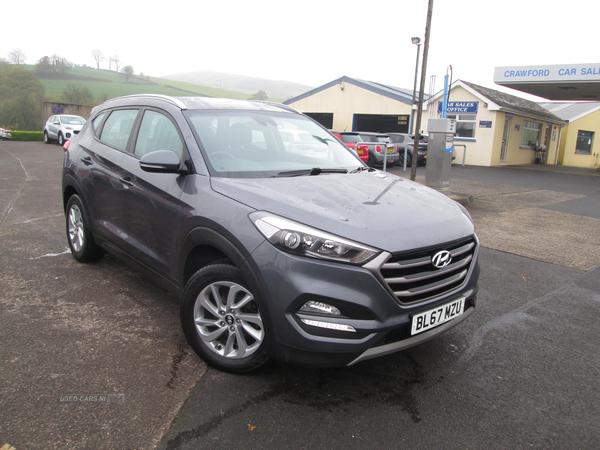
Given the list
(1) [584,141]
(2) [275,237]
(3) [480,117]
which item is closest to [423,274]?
(2) [275,237]

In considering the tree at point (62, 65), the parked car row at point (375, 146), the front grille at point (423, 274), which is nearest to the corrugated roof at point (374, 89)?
the parked car row at point (375, 146)

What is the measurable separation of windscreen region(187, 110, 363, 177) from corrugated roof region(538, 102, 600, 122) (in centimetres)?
3348

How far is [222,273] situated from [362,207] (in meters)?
0.91

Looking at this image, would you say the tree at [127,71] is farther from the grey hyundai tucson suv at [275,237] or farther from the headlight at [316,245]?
the headlight at [316,245]

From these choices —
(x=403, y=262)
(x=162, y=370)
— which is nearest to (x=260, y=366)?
(x=162, y=370)

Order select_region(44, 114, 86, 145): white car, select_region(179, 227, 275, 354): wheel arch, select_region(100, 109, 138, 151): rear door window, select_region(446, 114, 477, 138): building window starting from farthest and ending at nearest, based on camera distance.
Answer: select_region(44, 114, 86, 145): white car < select_region(446, 114, 477, 138): building window < select_region(100, 109, 138, 151): rear door window < select_region(179, 227, 275, 354): wheel arch

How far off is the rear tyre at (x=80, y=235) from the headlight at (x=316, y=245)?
280 cm

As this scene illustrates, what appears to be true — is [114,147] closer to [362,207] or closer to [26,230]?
[362,207]

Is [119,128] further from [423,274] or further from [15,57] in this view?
[15,57]

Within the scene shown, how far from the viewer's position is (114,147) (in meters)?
3.97

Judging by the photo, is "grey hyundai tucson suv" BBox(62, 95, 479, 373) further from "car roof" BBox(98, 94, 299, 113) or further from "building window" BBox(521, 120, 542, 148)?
"building window" BBox(521, 120, 542, 148)

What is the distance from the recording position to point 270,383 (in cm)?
267

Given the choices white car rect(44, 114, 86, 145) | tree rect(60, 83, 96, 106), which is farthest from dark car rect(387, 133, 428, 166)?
tree rect(60, 83, 96, 106)

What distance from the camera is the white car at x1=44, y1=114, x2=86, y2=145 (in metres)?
24.7
